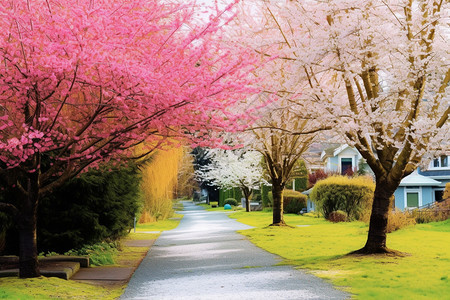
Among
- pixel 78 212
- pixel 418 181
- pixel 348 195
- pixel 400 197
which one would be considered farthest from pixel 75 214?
pixel 400 197

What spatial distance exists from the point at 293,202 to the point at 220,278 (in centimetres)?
3097

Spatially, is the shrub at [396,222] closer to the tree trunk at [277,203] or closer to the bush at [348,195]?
the tree trunk at [277,203]

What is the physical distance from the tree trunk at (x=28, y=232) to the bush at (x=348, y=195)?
71.6ft

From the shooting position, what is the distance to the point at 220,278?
35.4ft

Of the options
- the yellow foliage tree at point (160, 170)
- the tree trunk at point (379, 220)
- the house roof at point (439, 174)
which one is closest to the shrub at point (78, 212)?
the yellow foliage tree at point (160, 170)

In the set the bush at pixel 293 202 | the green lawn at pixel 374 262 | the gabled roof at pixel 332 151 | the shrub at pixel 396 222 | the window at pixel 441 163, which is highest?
the gabled roof at pixel 332 151

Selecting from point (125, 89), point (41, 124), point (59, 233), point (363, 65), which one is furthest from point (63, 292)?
point (363, 65)

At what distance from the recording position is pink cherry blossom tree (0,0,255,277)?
25.0 feet

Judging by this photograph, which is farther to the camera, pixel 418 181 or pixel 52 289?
pixel 418 181

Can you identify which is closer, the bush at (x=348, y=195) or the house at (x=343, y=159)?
the bush at (x=348, y=195)

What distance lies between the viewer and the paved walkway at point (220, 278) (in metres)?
8.91

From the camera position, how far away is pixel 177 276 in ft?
37.4

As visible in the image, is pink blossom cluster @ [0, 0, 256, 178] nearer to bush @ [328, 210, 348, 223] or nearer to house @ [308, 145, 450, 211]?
bush @ [328, 210, 348, 223]

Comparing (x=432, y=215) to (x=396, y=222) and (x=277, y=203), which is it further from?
(x=277, y=203)
